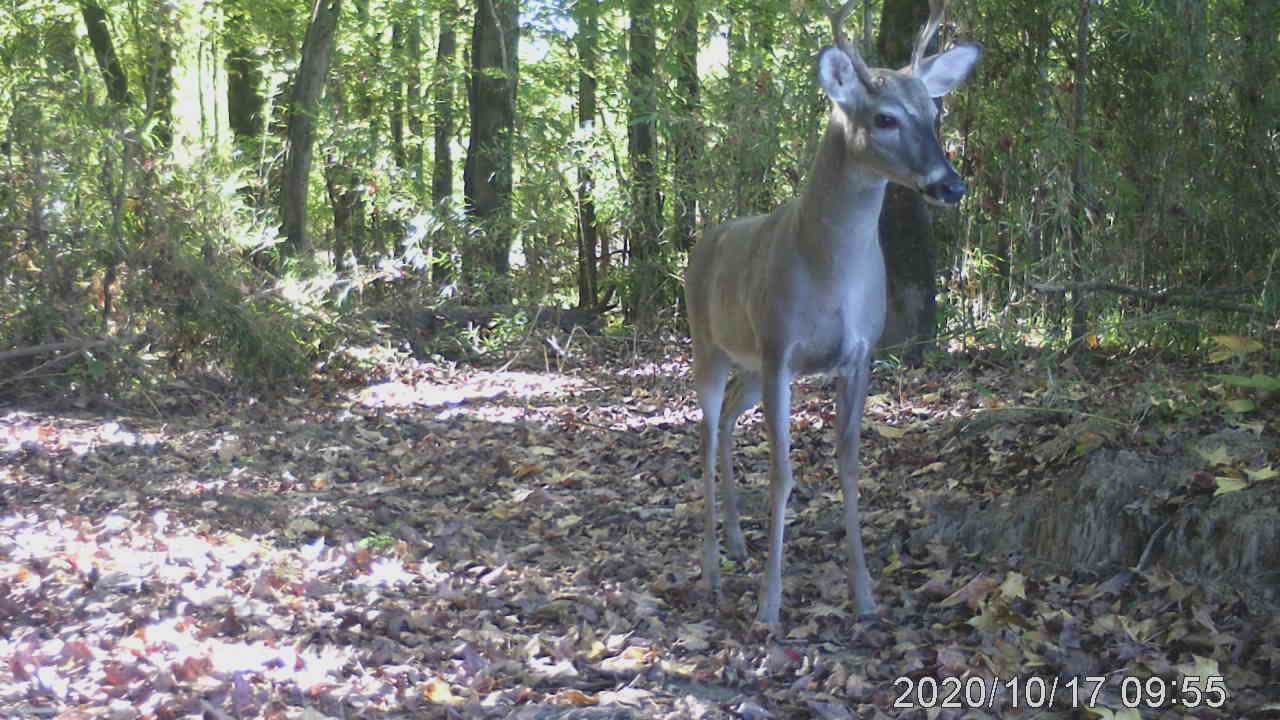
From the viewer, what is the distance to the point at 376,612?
16.2ft

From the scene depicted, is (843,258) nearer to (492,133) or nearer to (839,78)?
(839,78)

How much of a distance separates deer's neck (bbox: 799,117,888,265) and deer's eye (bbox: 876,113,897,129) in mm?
185

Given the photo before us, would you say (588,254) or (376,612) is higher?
(588,254)

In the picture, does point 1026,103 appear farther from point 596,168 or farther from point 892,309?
point 596,168

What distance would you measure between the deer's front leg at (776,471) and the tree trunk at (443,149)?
333 inches

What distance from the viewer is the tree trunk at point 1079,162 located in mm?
8164

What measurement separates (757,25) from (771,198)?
2047 millimetres

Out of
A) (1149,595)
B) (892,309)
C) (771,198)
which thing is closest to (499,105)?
(771,198)

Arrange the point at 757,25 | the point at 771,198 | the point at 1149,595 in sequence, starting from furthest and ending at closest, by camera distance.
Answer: the point at 757,25 → the point at 771,198 → the point at 1149,595

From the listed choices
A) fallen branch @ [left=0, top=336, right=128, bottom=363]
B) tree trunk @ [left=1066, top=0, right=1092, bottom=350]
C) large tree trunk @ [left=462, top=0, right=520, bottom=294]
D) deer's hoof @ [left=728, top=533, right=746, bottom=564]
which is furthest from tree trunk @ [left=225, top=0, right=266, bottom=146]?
deer's hoof @ [left=728, top=533, right=746, bottom=564]

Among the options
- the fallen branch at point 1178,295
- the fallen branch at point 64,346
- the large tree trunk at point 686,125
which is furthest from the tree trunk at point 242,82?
the fallen branch at point 1178,295

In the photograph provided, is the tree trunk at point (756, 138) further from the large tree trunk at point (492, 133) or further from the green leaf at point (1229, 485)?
the green leaf at point (1229, 485)

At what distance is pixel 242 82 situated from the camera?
1556 centimetres

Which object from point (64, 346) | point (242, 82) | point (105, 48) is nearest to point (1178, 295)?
point (64, 346)
